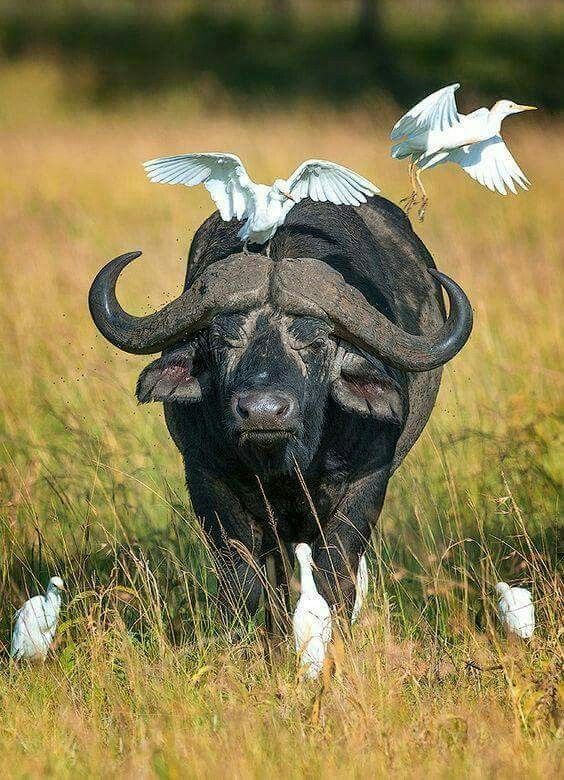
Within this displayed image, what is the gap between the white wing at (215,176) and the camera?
5043 mm

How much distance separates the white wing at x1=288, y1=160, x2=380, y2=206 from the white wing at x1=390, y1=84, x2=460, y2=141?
0.28 m

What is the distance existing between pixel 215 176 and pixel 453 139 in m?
0.86

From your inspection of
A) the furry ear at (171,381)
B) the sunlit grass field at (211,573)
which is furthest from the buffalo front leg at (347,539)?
the furry ear at (171,381)

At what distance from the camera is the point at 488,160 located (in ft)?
17.8

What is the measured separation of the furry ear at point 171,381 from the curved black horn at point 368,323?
1.67 feet

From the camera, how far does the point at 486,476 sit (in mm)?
6406

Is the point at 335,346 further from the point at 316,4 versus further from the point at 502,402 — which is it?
the point at 316,4

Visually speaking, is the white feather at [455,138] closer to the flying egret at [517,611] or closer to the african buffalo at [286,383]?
the african buffalo at [286,383]

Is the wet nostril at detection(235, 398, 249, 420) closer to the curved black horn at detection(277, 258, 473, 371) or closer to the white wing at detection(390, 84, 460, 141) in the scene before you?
the curved black horn at detection(277, 258, 473, 371)

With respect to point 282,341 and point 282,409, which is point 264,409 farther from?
point 282,341

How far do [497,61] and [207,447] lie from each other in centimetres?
2319

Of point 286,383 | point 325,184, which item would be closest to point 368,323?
point 286,383

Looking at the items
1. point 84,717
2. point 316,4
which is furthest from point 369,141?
point 316,4

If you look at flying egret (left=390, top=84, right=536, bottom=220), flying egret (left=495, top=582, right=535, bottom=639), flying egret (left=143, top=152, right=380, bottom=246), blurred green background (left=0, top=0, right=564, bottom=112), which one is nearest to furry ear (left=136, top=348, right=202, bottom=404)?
flying egret (left=143, top=152, right=380, bottom=246)
